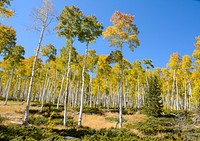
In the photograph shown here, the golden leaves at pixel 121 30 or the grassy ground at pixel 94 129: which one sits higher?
the golden leaves at pixel 121 30

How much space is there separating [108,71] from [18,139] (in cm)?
3142

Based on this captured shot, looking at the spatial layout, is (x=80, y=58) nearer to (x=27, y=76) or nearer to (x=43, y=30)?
(x=27, y=76)

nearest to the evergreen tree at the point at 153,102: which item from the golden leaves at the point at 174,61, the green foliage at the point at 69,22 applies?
the golden leaves at the point at 174,61

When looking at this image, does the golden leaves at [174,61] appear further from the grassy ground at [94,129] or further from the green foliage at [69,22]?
the green foliage at [69,22]

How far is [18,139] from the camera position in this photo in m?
8.57

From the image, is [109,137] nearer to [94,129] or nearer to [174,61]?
[94,129]

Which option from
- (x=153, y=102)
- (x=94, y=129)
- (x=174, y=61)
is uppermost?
(x=174, y=61)

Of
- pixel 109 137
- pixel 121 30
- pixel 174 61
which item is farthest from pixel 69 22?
pixel 174 61

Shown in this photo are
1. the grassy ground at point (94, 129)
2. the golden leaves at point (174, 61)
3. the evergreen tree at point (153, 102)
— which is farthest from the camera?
the golden leaves at point (174, 61)

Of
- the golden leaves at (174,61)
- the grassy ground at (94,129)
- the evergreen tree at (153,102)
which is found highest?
the golden leaves at (174,61)

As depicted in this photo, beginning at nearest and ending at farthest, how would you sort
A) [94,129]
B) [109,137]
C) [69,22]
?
[109,137]
[94,129]
[69,22]

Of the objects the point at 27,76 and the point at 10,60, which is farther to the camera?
the point at 27,76

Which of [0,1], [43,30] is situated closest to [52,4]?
[43,30]

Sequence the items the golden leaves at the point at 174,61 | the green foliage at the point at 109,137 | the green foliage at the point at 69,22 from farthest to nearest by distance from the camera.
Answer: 1. the golden leaves at the point at 174,61
2. the green foliage at the point at 69,22
3. the green foliage at the point at 109,137
